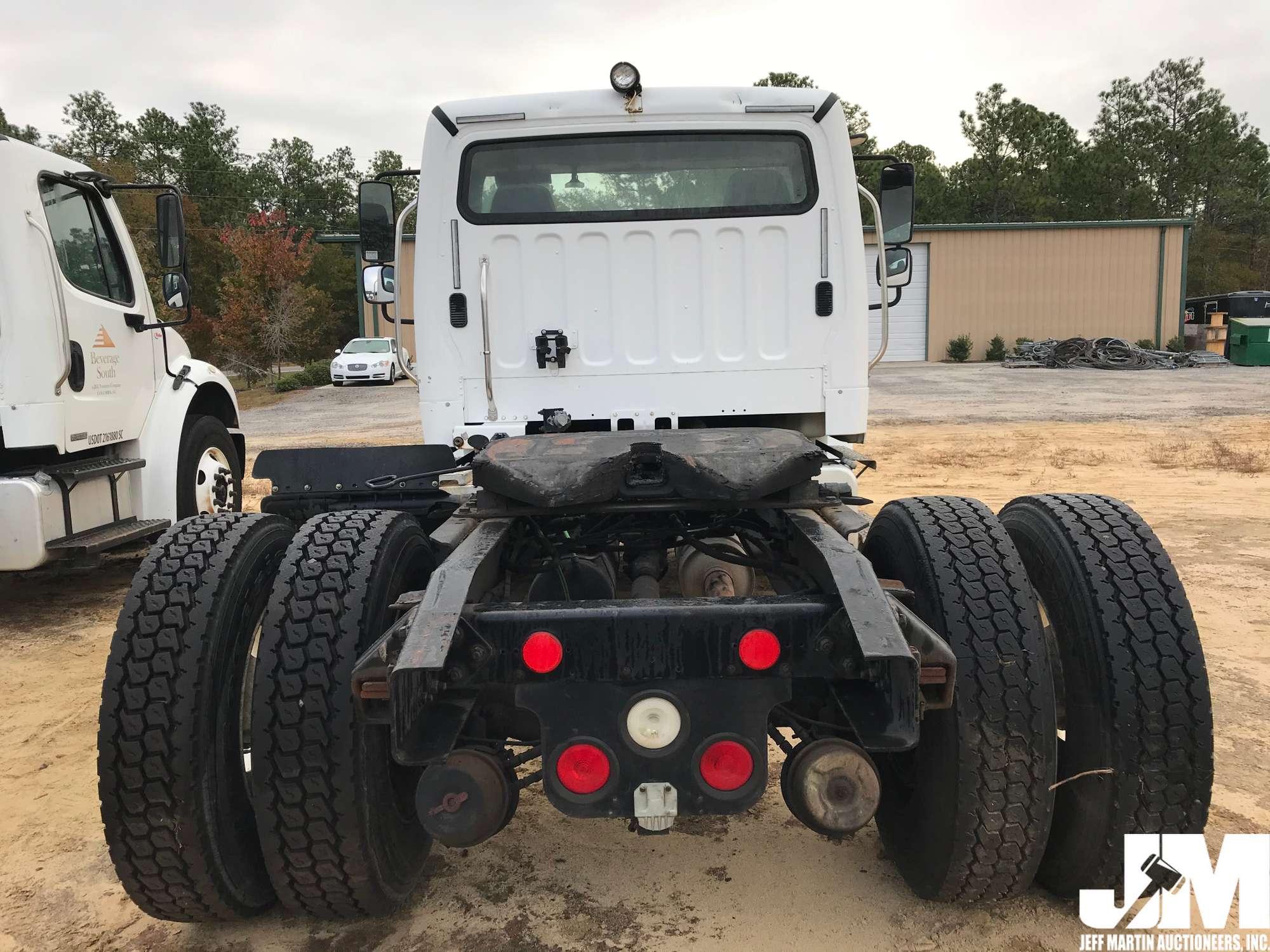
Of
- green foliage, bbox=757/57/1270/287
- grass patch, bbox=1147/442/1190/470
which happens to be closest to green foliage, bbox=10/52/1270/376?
green foliage, bbox=757/57/1270/287

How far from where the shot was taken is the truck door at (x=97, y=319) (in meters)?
5.24

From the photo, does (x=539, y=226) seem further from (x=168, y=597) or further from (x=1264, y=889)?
(x=1264, y=889)

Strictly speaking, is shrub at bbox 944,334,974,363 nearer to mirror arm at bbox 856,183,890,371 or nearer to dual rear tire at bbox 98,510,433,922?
mirror arm at bbox 856,183,890,371

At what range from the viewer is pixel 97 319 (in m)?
5.53

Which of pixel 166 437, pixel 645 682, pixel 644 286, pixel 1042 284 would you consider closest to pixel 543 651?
pixel 645 682

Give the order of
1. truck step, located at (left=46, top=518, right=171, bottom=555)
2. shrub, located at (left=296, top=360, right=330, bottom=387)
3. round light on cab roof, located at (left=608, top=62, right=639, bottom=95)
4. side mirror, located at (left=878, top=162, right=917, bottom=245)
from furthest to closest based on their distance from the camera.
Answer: shrub, located at (left=296, top=360, right=330, bottom=387)
truck step, located at (left=46, top=518, right=171, bottom=555)
side mirror, located at (left=878, top=162, right=917, bottom=245)
round light on cab roof, located at (left=608, top=62, right=639, bottom=95)

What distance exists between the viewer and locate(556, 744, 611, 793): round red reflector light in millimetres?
2129

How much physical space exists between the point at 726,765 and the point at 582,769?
1.09 ft

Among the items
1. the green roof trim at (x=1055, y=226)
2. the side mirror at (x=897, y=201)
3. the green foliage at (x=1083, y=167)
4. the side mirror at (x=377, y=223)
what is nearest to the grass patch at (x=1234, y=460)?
the side mirror at (x=897, y=201)

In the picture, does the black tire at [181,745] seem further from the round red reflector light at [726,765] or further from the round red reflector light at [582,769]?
the round red reflector light at [726,765]

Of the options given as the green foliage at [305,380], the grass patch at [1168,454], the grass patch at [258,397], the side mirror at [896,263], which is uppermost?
the side mirror at [896,263]

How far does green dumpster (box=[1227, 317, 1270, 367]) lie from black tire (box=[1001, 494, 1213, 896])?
95.4ft

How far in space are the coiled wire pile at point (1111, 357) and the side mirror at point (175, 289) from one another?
25.3 m

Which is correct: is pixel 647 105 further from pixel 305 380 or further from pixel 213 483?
pixel 305 380
